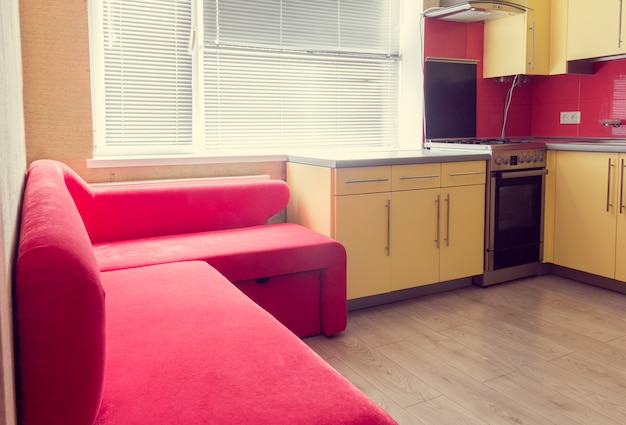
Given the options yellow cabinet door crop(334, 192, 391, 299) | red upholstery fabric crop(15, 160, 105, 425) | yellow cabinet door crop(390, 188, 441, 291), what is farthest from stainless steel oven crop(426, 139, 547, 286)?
red upholstery fabric crop(15, 160, 105, 425)

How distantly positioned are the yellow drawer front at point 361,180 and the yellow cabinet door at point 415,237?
109 mm

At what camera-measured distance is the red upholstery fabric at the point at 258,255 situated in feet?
8.24

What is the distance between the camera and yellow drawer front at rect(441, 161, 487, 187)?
11.2 ft

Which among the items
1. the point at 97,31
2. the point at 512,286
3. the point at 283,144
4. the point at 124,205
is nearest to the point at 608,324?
the point at 512,286

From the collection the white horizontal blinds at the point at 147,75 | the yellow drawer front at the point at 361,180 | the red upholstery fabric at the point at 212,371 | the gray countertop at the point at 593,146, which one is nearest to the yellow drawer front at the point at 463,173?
the yellow drawer front at the point at 361,180

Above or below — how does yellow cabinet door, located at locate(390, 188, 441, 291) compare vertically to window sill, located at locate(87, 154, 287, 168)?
below

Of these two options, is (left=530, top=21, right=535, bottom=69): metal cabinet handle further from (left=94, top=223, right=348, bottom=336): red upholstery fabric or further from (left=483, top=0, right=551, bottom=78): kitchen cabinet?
(left=94, top=223, right=348, bottom=336): red upholstery fabric

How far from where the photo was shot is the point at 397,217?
128 inches

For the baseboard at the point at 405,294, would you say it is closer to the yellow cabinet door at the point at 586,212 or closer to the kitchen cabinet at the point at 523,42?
the yellow cabinet door at the point at 586,212

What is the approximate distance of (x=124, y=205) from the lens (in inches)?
113

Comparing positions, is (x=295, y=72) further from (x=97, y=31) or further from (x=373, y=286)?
(x=373, y=286)

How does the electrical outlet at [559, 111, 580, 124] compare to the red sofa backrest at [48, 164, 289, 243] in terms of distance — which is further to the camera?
the electrical outlet at [559, 111, 580, 124]

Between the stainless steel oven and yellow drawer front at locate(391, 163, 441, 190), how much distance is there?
443 mm

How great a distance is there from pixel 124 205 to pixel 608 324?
256 cm
